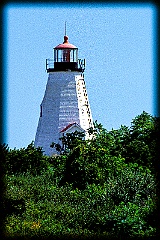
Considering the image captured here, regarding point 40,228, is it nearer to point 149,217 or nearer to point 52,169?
point 149,217

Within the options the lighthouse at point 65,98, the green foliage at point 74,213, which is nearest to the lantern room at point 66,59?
the lighthouse at point 65,98

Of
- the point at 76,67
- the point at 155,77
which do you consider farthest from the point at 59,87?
the point at 155,77

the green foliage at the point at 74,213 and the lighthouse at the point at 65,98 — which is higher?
the lighthouse at the point at 65,98

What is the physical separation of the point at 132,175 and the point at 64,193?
749 millimetres

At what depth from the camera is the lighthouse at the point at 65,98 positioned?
53.5ft

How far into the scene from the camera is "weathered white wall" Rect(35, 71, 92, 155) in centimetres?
1623

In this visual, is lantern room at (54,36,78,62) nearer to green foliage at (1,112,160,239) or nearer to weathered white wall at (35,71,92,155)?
weathered white wall at (35,71,92,155)

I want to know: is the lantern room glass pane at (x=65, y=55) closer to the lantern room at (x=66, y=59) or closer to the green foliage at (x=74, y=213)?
the lantern room at (x=66, y=59)

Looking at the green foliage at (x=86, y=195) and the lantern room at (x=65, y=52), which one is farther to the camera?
the lantern room at (x=65, y=52)

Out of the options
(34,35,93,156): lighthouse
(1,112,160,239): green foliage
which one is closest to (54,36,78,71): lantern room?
(34,35,93,156): lighthouse

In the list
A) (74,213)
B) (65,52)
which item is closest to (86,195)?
(74,213)

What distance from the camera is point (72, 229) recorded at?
514cm

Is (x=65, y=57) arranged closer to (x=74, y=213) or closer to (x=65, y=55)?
(x=65, y=55)

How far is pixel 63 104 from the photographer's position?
17078mm
